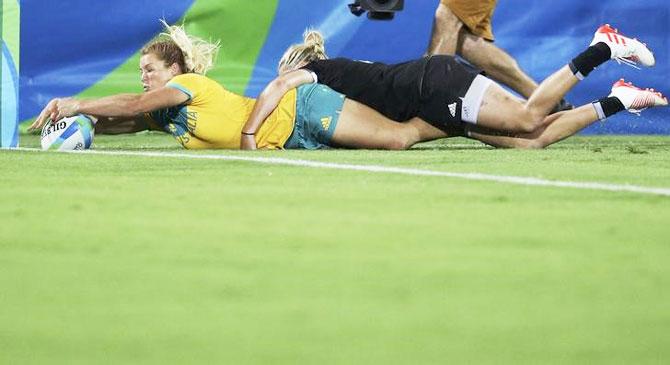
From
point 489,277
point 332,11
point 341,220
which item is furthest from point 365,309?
point 332,11

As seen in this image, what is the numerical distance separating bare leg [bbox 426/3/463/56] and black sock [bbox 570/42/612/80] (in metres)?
1.47

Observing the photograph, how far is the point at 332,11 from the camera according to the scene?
394 inches

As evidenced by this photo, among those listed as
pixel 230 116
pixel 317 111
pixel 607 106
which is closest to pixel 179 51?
pixel 230 116

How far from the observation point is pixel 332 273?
2.80 m

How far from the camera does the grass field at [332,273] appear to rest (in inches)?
84.9

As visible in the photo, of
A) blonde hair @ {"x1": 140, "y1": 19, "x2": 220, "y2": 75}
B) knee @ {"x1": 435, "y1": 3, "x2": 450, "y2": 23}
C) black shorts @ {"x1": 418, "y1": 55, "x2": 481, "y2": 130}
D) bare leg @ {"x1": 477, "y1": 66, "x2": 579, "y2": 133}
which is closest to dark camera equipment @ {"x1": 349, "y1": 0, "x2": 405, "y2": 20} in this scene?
knee @ {"x1": 435, "y1": 3, "x2": 450, "y2": 23}

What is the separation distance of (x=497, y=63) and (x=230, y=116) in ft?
7.71

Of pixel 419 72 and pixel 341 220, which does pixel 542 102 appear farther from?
pixel 341 220

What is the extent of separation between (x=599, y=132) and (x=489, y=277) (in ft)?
25.2

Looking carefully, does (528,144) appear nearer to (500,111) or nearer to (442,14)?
(500,111)

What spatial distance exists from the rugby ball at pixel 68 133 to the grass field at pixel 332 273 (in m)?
2.38

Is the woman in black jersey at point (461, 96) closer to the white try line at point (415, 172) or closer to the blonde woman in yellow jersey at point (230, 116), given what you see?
the blonde woman in yellow jersey at point (230, 116)

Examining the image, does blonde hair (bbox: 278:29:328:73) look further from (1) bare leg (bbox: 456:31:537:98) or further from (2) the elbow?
(1) bare leg (bbox: 456:31:537:98)

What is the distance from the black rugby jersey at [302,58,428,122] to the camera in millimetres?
7461
